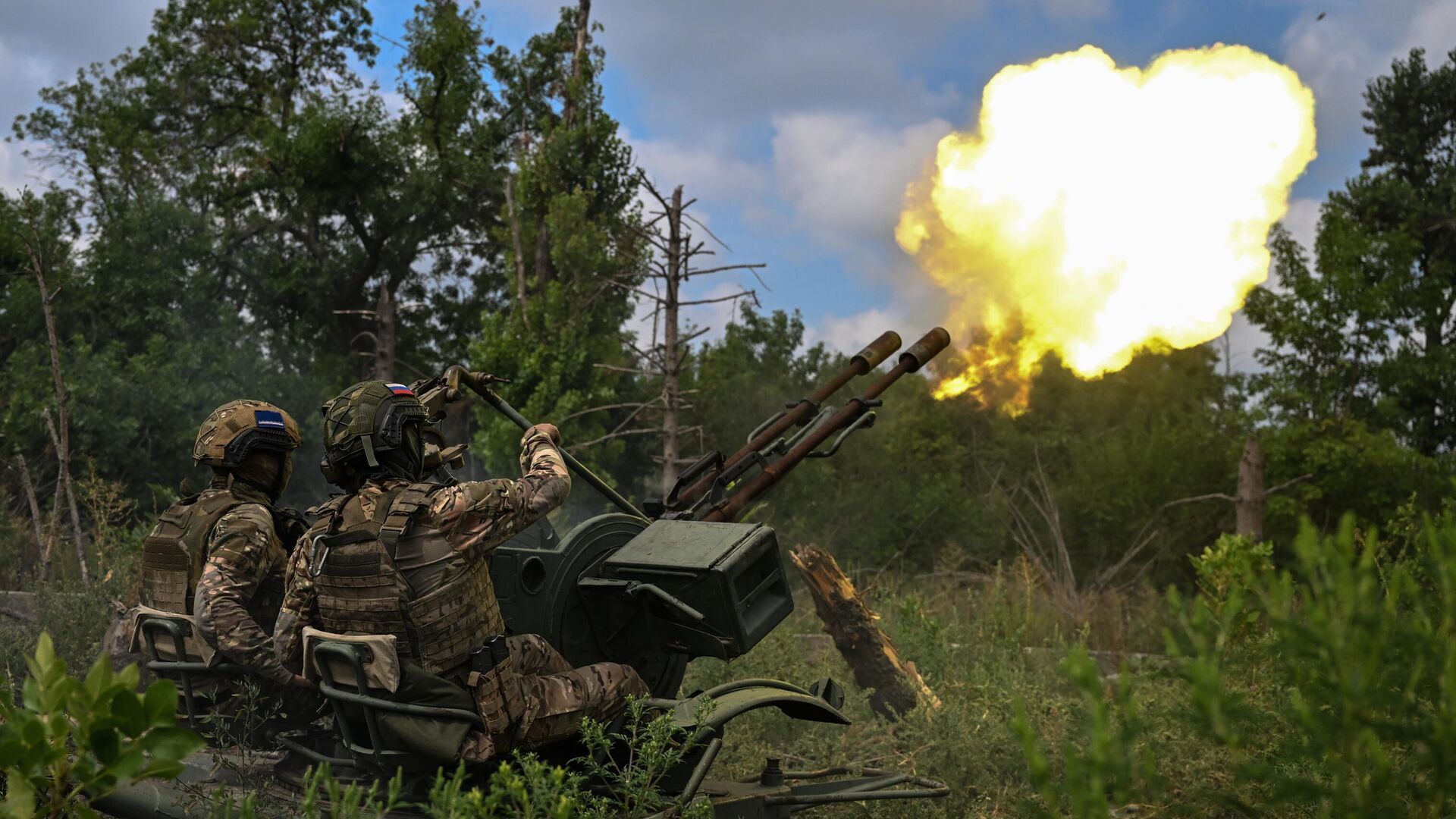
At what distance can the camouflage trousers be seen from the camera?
4.55 m

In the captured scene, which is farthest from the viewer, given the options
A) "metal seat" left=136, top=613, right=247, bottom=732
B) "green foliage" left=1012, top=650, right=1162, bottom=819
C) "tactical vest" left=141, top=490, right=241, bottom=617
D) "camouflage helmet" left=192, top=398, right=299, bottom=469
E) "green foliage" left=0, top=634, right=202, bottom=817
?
"camouflage helmet" left=192, top=398, right=299, bottom=469

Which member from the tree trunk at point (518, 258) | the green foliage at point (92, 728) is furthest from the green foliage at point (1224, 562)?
the tree trunk at point (518, 258)

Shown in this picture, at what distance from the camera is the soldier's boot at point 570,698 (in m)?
4.61

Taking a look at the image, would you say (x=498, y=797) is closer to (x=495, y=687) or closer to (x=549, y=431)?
(x=495, y=687)

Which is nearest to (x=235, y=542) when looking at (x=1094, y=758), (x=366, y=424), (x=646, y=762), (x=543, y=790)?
(x=366, y=424)

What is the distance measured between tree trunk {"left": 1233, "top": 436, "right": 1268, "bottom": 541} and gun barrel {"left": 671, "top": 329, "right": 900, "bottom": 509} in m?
13.1

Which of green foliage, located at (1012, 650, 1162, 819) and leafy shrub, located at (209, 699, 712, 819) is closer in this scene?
green foliage, located at (1012, 650, 1162, 819)

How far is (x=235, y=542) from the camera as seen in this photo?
17.9ft

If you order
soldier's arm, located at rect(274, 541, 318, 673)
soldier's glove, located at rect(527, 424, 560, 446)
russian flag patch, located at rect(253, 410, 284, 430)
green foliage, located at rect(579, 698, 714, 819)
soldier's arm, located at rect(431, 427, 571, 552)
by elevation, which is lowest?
green foliage, located at rect(579, 698, 714, 819)

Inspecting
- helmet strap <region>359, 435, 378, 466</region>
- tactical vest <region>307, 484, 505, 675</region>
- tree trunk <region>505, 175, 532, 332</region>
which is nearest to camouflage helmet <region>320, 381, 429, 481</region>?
helmet strap <region>359, 435, 378, 466</region>

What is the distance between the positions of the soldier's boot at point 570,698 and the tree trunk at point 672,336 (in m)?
8.86

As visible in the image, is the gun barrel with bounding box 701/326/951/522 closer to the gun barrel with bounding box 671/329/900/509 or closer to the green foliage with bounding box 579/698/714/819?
the gun barrel with bounding box 671/329/900/509

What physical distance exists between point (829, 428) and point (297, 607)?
3071mm

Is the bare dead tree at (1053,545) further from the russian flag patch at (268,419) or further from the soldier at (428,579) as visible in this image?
the soldier at (428,579)
